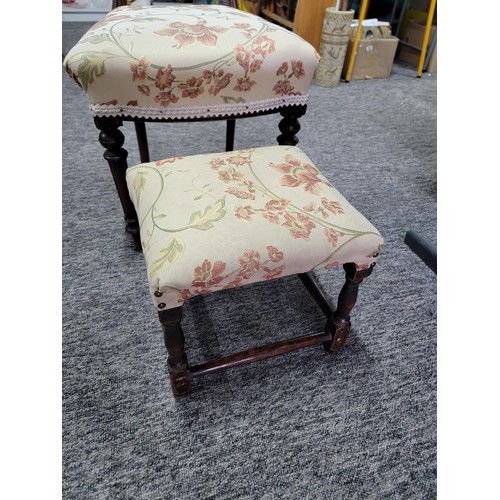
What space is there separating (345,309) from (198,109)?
0.54 m

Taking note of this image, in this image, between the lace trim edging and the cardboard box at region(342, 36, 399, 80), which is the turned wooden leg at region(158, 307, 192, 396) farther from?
the cardboard box at region(342, 36, 399, 80)

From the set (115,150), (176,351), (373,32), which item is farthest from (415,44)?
(176,351)

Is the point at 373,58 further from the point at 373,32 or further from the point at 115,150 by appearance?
the point at 115,150

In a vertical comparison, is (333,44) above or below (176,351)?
above

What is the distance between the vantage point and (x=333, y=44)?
2.07m

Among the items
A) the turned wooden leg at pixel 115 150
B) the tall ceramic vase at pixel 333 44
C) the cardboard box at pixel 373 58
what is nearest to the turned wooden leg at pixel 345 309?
the turned wooden leg at pixel 115 150

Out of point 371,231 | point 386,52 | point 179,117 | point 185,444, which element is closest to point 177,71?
point 179,117

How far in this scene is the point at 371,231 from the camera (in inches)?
24.0

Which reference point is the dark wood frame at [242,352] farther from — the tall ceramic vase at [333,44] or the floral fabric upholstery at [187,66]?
the tall ceramic vase at [333,44]

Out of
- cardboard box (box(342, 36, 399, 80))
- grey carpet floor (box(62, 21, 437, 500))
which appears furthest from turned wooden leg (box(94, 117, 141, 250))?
cardboard box (box(342, 36, 399, 80))

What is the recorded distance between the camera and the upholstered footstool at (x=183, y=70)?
2.44 ft

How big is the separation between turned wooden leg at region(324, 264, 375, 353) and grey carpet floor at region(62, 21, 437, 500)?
0.05 meters

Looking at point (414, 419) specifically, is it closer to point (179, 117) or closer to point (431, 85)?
point (179, 117)

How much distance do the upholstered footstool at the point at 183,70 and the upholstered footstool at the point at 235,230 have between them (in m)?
0.19
